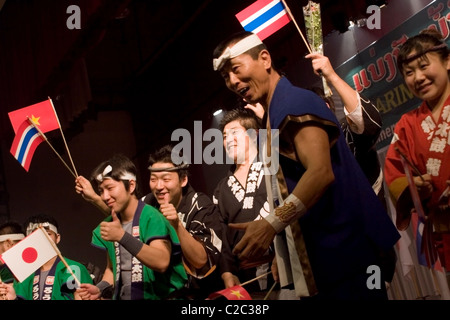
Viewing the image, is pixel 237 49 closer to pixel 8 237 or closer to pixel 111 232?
pixel 111 232

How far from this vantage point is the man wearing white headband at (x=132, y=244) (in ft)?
7.83

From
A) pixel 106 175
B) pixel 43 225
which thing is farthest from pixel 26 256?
pixel 43 225

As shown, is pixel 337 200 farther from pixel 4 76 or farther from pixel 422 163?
pixel 4 76

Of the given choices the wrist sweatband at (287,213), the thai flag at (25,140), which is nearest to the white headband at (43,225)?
the thai flag at (25,140)

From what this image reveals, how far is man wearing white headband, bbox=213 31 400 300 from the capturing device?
1530 mm

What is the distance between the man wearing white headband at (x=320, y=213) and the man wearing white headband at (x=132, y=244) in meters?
0.86

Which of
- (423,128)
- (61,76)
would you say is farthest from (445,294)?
(61,76)

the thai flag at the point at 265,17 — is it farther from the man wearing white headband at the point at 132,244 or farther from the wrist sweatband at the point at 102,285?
the wrist sweatband at the point at 102,285

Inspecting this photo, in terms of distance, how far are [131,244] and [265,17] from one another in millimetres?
1123

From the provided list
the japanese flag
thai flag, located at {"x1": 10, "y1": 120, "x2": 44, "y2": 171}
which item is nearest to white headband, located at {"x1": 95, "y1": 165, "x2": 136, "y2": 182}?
the japanese flag

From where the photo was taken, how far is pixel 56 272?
138 inches

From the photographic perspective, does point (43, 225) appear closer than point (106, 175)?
No

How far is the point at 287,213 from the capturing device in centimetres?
153

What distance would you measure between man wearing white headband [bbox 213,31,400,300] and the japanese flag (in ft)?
5.13
